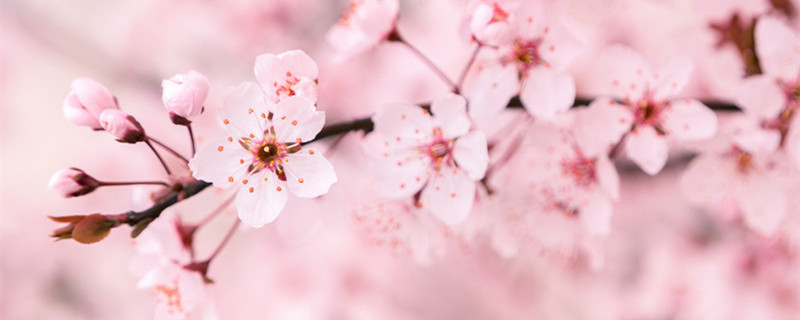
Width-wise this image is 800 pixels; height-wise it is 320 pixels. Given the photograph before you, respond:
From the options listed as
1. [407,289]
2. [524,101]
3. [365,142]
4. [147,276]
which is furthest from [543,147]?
[407,289]

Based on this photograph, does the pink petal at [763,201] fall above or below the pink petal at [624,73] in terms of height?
below

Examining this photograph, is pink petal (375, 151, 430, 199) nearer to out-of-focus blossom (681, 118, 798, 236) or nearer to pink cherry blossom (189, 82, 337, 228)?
pink cherry blossom (189, 82, 337, 228)

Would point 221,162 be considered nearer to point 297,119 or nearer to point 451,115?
point 297,119

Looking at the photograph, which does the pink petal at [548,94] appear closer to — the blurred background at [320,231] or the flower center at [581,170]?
the flower center at [581,170]

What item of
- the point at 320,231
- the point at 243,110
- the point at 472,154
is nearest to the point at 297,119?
the point at 243,110

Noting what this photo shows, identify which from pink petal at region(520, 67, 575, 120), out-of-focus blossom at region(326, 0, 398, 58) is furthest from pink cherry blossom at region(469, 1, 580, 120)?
out-of-focus blossom at region(326, 0, 398, 58)

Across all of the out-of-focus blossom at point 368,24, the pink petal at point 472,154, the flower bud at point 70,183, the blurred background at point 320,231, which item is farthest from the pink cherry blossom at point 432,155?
the blurred background at point 320,231
